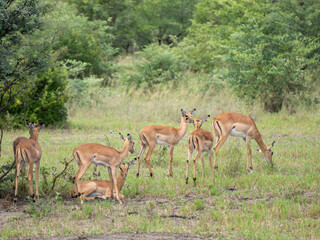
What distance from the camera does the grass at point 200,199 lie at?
6.66 m

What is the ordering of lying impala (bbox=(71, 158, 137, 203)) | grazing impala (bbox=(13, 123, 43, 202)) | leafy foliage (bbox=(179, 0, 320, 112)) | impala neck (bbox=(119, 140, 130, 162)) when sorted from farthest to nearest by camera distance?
leafy foliage (bbox=(179, 0, 320, 112)) < impala neck (bbox=(119, 140, 130, 162)) < lying impala (bbox=(71, 158, 137, 203)) < grazing impala (bbox=(13, 123, 43, 202))

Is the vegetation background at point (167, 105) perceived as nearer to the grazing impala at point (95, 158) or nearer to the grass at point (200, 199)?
the grass at point (200, 199)

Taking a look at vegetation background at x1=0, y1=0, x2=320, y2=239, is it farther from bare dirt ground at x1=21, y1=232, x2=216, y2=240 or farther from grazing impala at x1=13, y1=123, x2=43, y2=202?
grazing impala at x1=13, y1=123, x2=43, y2=202

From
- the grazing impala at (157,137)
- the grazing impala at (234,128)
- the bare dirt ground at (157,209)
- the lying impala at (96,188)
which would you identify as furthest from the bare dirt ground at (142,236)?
the grazing impala at (234,128)

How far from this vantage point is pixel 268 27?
1894 centimetres

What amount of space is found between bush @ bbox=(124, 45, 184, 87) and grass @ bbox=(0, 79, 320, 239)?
7.12m

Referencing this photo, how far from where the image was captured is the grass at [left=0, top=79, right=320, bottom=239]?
21.9 ft

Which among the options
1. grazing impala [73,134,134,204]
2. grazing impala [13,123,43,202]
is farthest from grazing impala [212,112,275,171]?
grazing impala [13,123,43,202]

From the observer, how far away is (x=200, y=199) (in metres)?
8.22

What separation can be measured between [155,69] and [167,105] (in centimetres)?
445

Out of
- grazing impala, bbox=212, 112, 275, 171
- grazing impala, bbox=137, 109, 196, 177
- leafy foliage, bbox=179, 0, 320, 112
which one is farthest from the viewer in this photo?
leafy foliage, bbox=179, 0, 320, 112

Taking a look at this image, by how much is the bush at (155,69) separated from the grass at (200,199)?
280 inches

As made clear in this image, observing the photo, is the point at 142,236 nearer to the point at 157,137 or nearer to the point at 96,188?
the point at 96,188

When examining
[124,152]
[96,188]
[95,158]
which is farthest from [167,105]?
[95,158]
